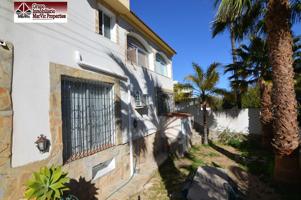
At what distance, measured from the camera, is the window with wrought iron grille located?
20.6ft

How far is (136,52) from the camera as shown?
1150 centimetres

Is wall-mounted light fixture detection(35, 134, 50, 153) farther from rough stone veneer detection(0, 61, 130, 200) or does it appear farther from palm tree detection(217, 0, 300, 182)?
palm tree detection(217, 0, 300, 182)

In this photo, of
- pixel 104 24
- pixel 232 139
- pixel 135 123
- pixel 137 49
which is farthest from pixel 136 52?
pixel 232 139

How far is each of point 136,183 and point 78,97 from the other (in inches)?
151

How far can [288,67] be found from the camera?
7656 millimetres

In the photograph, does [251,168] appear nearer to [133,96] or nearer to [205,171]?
[205,171]

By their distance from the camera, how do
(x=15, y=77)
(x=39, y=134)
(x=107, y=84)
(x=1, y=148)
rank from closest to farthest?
(x=1, y=148), (x=15, y=77), (x=39, y=134), (x=107, y=84)

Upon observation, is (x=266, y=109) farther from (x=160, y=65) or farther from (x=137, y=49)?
(x=137, y=49)

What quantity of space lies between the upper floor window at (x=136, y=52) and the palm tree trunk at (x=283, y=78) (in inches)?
232

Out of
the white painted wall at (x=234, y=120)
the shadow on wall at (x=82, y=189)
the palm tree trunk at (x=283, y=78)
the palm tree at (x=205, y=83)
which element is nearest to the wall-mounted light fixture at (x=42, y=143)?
the shadow on wall at (x=82, y=189)

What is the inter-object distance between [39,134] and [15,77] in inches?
53.5

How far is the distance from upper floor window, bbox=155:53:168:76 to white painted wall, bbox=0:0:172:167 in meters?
8.36

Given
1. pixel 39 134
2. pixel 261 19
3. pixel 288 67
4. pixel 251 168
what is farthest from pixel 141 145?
pixel 261 19

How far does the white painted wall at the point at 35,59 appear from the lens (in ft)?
14.9
